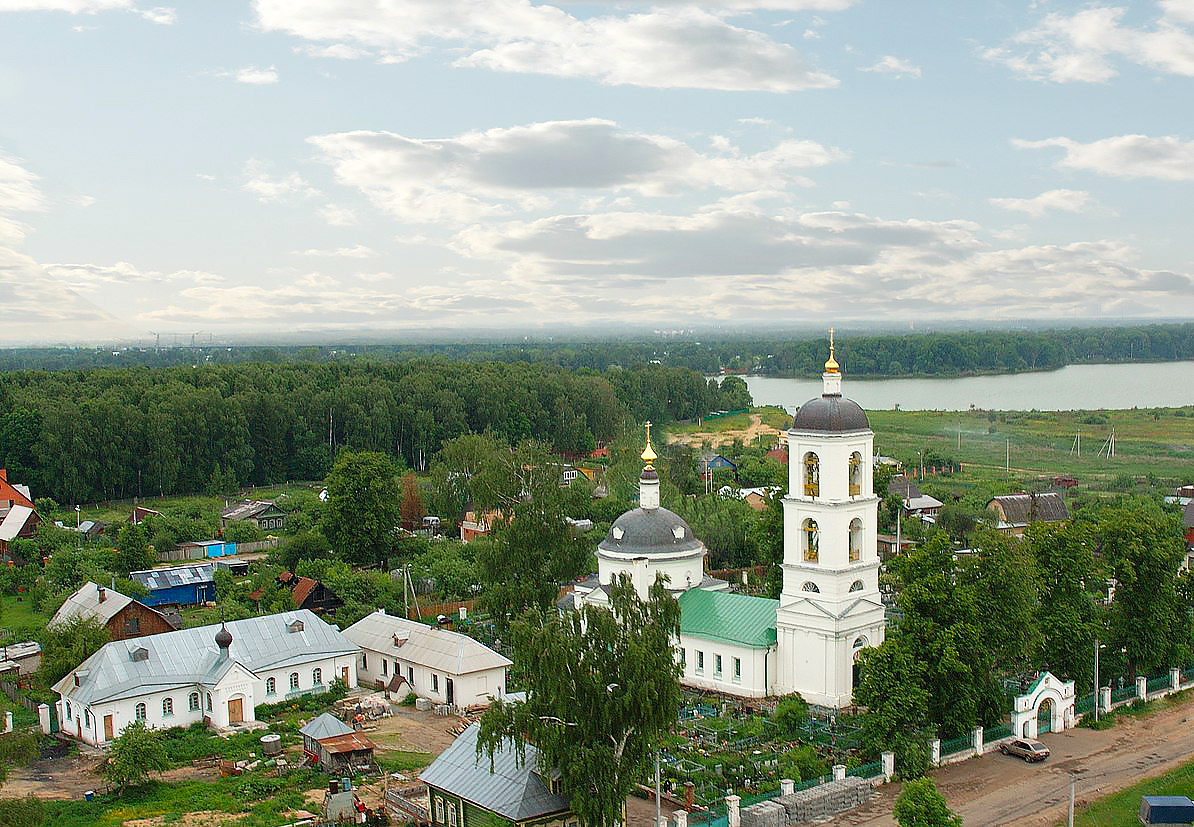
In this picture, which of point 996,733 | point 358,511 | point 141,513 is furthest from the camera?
point 141,513

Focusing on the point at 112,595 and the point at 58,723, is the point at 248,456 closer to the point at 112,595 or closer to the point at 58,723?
the point at 112,595

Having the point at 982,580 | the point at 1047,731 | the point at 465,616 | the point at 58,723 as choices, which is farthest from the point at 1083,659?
the point at 58,723

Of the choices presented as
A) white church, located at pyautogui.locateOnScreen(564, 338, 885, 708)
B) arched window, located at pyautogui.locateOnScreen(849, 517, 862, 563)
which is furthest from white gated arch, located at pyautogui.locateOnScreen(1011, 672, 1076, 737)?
arched window, located at pyautogui.locateOnScreen(849, 517, 862, 563)

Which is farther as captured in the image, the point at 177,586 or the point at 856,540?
the point at 177,586

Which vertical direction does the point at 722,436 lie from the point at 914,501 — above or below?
above

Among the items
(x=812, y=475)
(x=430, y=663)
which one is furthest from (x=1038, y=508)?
(x=430, y=663)

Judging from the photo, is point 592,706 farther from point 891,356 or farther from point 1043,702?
point 891,356

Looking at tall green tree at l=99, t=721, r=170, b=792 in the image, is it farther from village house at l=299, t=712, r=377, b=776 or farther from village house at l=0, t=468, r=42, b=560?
village house at l=0, t=468, r=42, b=560
